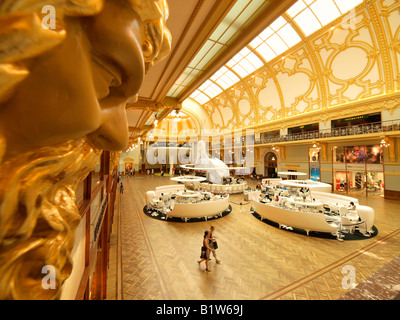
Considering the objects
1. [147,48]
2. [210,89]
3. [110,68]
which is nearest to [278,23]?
[210,89]

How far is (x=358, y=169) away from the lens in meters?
13.1

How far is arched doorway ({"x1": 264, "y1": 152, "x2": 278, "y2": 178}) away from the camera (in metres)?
20.2

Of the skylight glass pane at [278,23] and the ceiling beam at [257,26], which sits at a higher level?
the skylight glass pane at [278,23]

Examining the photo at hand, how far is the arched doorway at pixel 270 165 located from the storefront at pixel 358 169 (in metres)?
6.25

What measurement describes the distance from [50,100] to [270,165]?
2193cm

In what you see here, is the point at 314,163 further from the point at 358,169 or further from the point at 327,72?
the point at 327,72

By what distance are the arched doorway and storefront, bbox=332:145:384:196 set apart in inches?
246

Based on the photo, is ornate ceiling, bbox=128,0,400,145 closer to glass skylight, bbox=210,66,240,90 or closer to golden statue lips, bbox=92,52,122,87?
glass skylight, bbox=210,66,240,90

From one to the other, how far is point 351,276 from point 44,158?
19.0 ft

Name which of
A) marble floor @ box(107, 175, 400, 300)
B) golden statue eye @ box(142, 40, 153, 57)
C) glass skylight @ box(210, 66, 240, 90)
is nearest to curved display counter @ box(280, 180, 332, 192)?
marble floor @ box(107, 175, 400, 300)

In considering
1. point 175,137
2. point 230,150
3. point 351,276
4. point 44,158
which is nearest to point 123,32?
point 44,158

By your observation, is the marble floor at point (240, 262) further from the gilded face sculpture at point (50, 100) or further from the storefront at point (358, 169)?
the storefront at point (358, 169)

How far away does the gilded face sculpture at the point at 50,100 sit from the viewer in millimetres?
258

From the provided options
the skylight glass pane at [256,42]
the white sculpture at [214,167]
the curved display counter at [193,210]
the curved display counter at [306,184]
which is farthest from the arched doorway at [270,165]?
the curved display counter at [193,210]
